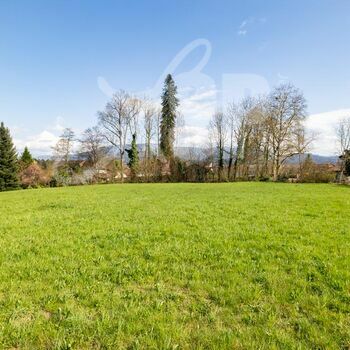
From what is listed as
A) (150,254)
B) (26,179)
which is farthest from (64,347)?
(26,179)

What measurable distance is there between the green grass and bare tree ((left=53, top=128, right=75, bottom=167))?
45.8 metres

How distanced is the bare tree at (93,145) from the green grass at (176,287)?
4275cm

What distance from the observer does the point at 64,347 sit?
9.23 feet

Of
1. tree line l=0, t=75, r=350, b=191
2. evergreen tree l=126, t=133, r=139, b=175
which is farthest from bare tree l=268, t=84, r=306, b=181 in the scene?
evergreen tree l=126, t=133, r=139, b=175

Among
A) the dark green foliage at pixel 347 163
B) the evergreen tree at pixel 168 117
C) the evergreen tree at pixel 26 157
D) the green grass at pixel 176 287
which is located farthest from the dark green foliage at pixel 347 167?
the evergreen tree at pixel 26 157

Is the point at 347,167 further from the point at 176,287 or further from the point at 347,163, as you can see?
the point at 176,287

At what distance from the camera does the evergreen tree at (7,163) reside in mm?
37000

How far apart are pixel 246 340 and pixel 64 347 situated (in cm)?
192

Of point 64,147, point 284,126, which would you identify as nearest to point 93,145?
point 64,147

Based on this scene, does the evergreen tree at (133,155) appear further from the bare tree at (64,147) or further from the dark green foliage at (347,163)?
the dark green foliage at (347,163)

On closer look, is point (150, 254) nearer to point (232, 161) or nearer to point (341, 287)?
point (341, 287)

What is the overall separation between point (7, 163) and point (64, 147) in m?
13.8

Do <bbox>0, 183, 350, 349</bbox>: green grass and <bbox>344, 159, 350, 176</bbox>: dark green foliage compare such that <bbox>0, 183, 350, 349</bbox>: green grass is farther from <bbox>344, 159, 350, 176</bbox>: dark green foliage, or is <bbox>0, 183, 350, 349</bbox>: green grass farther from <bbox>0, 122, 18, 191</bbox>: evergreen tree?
<bbox>0, 122, 18, 191</bbox>: evergreen tree

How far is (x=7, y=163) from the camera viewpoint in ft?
123
